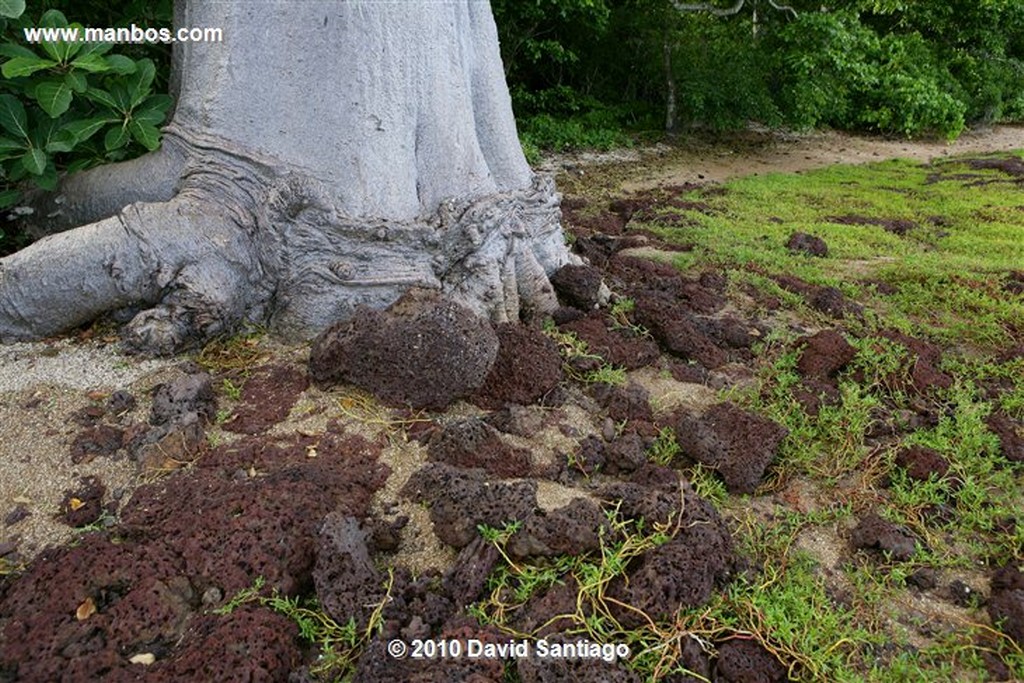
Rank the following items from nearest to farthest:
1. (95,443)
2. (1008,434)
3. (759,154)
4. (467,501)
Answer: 1. (467,501)
2. (95,443)
3. (1008,434)
4. (759,154)

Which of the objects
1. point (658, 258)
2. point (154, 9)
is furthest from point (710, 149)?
point (154, 9)

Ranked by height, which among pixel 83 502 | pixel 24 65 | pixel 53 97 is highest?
pixel 24 65

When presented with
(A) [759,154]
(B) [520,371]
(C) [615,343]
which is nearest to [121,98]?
(B) [520,371]

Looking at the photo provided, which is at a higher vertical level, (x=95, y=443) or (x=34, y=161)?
(x=34, y=161)

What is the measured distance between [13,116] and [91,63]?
0.43 metres

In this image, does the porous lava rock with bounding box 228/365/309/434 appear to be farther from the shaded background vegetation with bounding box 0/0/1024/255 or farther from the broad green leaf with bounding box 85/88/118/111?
the shaded background vegetation with bounding box 0/0/1024/255

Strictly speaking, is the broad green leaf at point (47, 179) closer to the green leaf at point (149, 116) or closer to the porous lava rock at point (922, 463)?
the green leaf at point (149, 116)

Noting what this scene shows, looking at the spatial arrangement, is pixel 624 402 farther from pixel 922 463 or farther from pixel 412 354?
pixel 922 463

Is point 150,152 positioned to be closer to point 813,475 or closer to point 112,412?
point 112,412

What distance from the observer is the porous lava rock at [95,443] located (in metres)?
2.50

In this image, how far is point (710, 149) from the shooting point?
1025 cm

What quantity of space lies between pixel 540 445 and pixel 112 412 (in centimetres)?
152

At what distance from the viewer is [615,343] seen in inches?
138

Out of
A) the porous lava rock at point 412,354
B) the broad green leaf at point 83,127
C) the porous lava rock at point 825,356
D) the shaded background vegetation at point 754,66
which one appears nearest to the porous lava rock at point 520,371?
the porous lava rock at point 412,354
